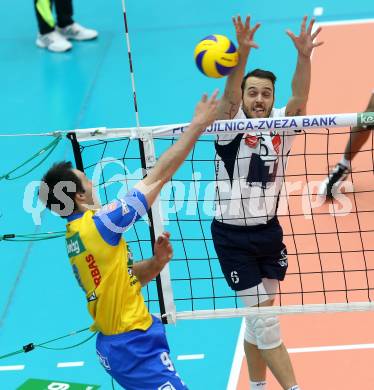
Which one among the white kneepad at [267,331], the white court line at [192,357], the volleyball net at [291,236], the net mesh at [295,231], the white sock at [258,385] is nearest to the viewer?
the white kneepad at [267,331]

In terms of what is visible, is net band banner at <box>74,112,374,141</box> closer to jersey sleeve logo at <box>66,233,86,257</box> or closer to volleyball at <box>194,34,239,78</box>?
volleyball at <box>194,34,239,78</box>

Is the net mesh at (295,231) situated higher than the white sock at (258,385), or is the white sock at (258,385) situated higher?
the net mesh at (295,231)

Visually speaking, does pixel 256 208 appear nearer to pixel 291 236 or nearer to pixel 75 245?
pixel 75 245

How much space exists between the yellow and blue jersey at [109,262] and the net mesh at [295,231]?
1879 mm

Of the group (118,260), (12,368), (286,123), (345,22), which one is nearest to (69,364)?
(12,368)

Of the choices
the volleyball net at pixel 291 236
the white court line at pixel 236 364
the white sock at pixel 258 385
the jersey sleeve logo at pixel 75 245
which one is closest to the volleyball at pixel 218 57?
the volleyball net at pixel 291 236

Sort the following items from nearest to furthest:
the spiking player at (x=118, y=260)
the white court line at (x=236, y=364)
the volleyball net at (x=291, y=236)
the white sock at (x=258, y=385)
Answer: the spiking player at (x=118, y=260)
the white sock at (x=258, y=385)
the white court line at (x=236, y=364)
the volleyball net at (x=291, y=236)

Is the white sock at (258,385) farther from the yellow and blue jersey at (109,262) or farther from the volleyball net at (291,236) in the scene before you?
the yellow and blue jersey at (109,262)

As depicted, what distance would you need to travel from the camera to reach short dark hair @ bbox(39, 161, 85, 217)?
194 inches

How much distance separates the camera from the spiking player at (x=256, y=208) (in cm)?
580

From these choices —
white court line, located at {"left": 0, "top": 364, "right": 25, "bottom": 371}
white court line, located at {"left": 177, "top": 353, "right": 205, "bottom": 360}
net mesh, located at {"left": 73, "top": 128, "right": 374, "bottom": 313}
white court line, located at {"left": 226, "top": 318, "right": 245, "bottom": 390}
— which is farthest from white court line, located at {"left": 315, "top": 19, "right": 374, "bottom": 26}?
white court line, located at {"left": 0, "top": 364, "right": 25, "bottom": 371}

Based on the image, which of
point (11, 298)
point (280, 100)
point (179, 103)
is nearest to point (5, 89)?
point (179, 103)

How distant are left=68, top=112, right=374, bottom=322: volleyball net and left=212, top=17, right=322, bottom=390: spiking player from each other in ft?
0.65

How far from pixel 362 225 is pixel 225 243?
2728mm
